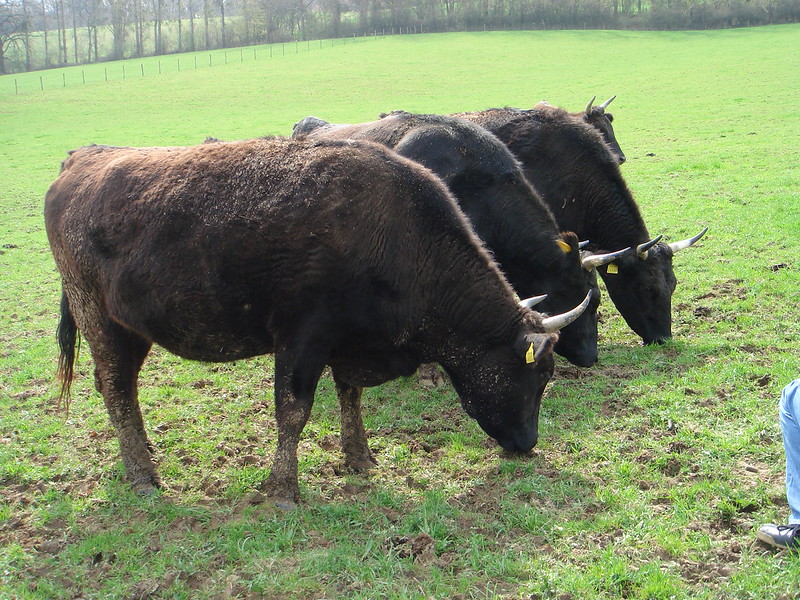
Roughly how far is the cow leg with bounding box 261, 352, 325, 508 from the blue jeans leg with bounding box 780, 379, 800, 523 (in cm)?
312

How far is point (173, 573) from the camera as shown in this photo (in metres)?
4.62

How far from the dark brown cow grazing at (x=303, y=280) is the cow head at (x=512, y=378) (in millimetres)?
11

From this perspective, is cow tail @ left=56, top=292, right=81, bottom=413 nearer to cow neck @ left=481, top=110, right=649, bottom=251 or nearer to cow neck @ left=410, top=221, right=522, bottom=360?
cow neck @ left=410, top=221, right=522, bottom=360

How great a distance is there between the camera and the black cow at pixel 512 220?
7496 mm

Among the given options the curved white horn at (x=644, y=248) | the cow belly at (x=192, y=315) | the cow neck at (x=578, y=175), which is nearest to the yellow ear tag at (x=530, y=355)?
the cow belly at (x=192, y=315)

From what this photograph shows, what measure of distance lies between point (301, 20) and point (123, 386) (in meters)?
77.7

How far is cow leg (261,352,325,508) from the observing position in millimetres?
5398

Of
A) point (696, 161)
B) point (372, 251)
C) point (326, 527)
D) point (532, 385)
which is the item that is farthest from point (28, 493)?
point (696, 161)

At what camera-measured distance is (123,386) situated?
6.06 meters

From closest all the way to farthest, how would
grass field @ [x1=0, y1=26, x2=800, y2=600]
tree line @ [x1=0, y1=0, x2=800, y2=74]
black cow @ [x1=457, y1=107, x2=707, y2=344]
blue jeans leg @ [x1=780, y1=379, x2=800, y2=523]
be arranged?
blue jeans leg @ [x1=780, y1=379, x2=800, y2=523] → grass field @ [x1=0, y1=26, x2=800, y2=600] → black cow @ [x1=457, y1=107, x2=707, y2=344] → tree line @ [x1=0, y1=0, x2=800, y2=74]

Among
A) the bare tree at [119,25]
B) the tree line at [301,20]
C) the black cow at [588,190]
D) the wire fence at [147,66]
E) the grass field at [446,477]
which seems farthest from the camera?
the bare tree at [119,25]

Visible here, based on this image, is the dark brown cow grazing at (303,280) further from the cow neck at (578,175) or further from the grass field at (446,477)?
the cow neck at (578,175)

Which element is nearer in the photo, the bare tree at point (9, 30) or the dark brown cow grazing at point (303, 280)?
the dark brown cow grazing at point (303, 280)

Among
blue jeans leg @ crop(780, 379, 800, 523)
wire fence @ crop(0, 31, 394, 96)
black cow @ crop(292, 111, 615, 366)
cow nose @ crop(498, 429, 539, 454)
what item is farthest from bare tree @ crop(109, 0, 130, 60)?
blue jeans leg @ crop(780, 379, 800, 523)
